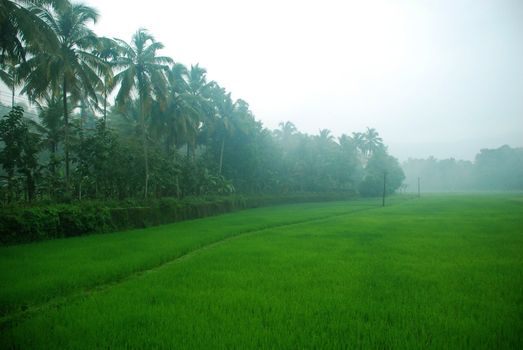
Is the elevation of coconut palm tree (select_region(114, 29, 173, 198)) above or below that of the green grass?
above

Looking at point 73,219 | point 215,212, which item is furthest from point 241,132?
point 73,219

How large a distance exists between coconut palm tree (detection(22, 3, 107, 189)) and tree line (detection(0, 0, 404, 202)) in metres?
0.05

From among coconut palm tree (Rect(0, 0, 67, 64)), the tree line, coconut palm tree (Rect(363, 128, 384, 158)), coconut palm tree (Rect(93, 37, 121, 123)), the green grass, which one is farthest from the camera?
coconut palm tree (Rect(363, 128, 384, 158))

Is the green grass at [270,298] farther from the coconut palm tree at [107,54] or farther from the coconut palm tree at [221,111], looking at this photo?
the coconut palm tree at [221,111]

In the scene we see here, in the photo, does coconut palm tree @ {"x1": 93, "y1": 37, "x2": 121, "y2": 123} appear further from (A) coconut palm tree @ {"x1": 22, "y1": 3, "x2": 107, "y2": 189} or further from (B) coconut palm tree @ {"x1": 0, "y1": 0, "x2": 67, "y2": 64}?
(B) coconut palm tree @ {"x1": 0, "y1": 0, "x2": 67, "y2": 64}

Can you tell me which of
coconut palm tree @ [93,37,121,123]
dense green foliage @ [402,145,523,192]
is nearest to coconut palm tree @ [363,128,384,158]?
dense green foliage @ [402,145,523,192]

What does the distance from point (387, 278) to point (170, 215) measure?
17.2 metres

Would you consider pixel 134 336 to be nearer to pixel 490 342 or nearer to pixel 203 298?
pixel 203 298

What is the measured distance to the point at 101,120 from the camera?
21328 millimetres

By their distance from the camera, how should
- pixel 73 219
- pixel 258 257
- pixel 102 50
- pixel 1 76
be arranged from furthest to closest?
pixel 1 76
pixel 102 50
pixel 73 219
pixel 258 257

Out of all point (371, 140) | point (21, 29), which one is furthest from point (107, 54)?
point (371, 140)

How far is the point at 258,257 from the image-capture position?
32.1 ft

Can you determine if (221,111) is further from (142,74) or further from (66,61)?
(66,61)

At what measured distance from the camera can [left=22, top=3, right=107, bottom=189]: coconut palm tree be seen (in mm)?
18141
